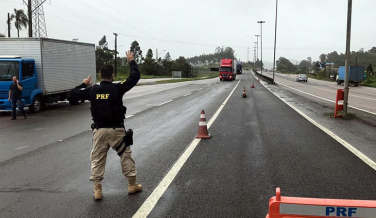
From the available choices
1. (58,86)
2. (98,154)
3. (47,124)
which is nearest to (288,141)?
(98,154)

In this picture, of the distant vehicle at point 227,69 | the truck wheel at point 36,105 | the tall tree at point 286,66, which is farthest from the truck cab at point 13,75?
the tall tree at point 286,66

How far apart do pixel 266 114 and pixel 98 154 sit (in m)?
10.1

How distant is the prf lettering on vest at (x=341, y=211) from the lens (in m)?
3.05

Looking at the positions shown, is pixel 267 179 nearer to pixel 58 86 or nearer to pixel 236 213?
pixel 236 213

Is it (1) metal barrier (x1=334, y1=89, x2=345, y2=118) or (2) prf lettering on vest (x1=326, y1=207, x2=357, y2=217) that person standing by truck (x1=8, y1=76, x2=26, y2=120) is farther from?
(2) prf lettering on vest (x1=326, y1=207, x2=357, y2=217)

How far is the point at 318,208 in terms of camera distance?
309 cm

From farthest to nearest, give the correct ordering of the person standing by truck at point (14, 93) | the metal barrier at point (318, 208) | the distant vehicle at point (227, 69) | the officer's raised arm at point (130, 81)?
the distant vehicle at point (227, 69) < the person standing by truck at point (14, 93) < the officer's raised arm at point (130, 81) < the metal barrier at point (318, 208)

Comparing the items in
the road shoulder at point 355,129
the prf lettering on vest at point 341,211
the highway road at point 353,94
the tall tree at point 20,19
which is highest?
the tall tree at point 20,19

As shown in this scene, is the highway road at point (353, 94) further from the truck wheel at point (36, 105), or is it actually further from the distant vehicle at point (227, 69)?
the distant vehicle at point (227, 69)

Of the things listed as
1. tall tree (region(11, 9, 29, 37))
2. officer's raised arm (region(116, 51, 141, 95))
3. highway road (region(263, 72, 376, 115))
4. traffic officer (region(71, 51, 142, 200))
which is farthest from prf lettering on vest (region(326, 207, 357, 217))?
tall tree (region(11, 9, 29, 37))


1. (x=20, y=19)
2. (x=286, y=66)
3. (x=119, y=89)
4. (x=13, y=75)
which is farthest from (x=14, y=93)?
(x=286, y=66)

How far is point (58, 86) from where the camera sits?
54.4 feet

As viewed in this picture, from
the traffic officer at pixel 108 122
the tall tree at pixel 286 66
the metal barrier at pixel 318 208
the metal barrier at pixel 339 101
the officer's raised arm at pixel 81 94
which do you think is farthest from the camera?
the tall tree at pixel 286 66

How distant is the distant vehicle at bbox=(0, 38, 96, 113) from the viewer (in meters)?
14.1
